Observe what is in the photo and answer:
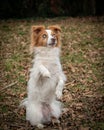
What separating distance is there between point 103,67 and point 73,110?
11.0 feet

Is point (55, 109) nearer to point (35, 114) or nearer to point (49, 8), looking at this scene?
point (35, 114)

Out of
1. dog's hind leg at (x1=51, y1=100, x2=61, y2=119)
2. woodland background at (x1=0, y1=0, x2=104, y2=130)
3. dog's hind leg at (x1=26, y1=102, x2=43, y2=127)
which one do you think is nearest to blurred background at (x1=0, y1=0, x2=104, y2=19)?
woodland background at (x1=0, y1=0, x2=104, y2=130)

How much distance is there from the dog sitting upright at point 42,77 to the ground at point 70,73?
273 millimetres

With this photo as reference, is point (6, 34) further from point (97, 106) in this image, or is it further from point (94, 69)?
point (97, 106)

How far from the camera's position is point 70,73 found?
883cm

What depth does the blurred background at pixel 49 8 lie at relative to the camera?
57.7ft

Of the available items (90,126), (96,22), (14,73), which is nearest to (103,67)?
(14,73)

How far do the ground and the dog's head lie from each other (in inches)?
53.0

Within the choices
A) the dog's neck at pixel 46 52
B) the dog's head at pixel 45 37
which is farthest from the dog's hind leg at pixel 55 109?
the dog's head at pixel 45 37

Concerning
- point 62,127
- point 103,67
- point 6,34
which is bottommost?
point 62,127

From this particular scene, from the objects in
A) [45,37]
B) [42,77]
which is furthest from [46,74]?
[45,37]

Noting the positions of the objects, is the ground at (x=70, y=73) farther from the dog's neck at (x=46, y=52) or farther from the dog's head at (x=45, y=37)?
the dog's head at (x=45, y=37)

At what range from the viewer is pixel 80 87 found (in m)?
7.67

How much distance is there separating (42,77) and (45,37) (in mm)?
653
